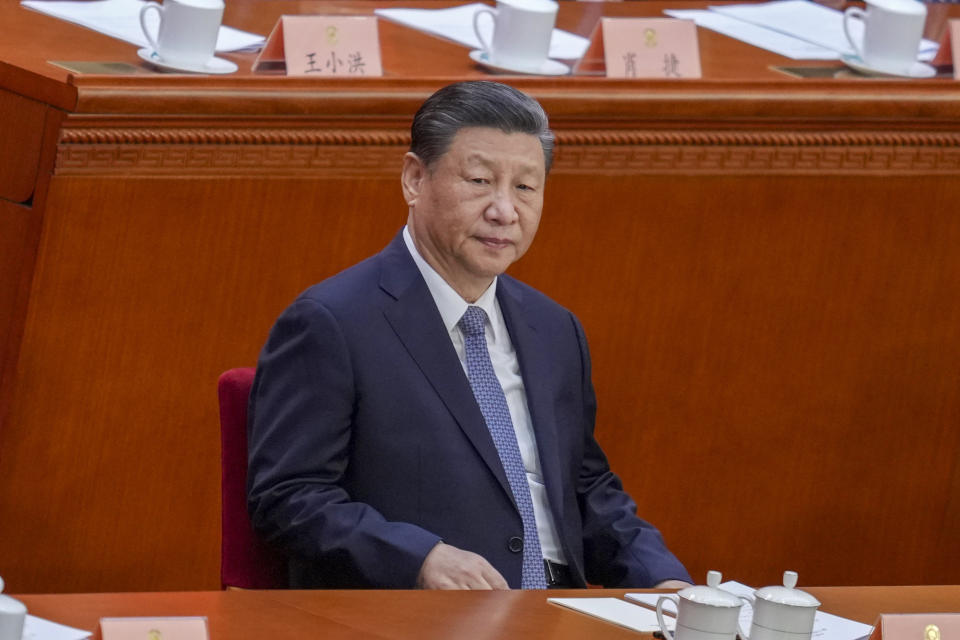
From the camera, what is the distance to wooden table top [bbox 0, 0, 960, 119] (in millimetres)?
2580

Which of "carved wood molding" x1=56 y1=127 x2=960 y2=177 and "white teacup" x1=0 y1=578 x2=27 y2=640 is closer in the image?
"white teacup" x1=0 y1=578 x2=27 y2=640

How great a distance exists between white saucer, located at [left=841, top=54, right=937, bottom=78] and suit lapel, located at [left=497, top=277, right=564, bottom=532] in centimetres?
112

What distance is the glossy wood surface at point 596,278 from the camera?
2650 millimetres

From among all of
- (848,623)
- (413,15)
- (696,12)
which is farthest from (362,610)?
(696,12)

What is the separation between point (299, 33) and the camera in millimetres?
2777

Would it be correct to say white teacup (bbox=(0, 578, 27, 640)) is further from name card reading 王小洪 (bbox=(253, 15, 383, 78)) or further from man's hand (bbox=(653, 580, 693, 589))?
name card reading 王小洪 (bbox=(253, 15, 383, 78))

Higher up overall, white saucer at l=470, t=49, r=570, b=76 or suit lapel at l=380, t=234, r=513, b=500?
white saucer at l=470, t=49, r=570, b=76

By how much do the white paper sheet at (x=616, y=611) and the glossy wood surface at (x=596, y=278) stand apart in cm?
105

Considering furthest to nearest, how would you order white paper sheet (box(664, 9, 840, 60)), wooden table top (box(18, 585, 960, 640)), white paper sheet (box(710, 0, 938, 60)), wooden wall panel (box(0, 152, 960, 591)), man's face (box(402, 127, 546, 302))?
1. white paper sheet (box(710, 0, 938, 60))
2. white paper sheet (box(664, 9, 840, 60))
3. wooden wall panel (box(0, 152, 960, 591))
4. man's face (box(402, 127, 546, 302))
5. wooden table top (box(18, 585, 960, 640))

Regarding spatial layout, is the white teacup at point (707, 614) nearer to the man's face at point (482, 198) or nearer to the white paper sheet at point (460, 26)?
the man's face at point (482, 198)


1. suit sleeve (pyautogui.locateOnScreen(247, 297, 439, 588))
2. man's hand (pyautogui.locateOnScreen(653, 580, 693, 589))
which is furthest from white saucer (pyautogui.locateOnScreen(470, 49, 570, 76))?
man's hand (pyautogui.locateOnScreen(653, 580, 693, 589))

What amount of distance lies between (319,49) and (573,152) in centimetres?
45

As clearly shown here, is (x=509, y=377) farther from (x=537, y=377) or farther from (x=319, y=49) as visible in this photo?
(x=319, y=49)

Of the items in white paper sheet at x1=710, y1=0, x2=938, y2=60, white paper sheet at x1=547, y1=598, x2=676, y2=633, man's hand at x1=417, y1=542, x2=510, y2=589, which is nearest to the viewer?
white paper sheet at x1=547, y1=598, x2=676, y2=633
